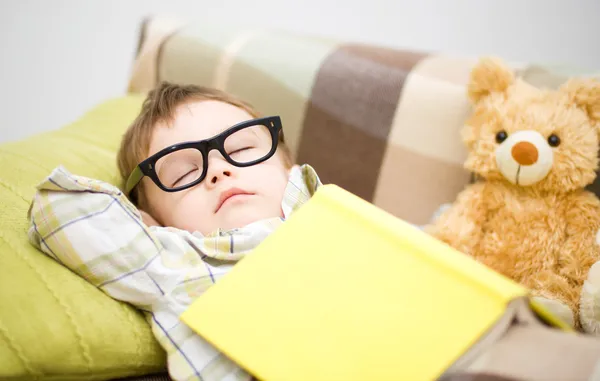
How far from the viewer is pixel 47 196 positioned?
0.76 metres

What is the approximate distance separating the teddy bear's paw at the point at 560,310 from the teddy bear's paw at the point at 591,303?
0.02 meters

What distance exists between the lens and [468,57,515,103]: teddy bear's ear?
3.27ft

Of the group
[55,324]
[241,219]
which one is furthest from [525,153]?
[55,324]

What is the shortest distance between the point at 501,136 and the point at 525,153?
0.08 metres

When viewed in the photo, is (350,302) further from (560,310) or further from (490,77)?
(490,77)

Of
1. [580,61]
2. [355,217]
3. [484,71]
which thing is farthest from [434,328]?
[580,61]

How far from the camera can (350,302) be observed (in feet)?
1.99

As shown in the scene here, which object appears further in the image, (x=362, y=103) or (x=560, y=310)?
(x=362, y=103)

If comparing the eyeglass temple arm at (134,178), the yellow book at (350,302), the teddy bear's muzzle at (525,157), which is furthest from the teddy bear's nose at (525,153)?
the eyeglass temple arm at (134,178)

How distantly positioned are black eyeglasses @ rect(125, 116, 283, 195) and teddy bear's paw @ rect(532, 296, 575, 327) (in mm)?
577

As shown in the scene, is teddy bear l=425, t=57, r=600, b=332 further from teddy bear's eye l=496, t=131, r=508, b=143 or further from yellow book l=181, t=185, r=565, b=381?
yellow book l=181, t=185, r=565, b=381

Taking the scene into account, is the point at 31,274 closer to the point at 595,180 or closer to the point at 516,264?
the point at 516,264

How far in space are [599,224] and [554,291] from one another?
0.17 m

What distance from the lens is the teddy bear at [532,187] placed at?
0.90 m
